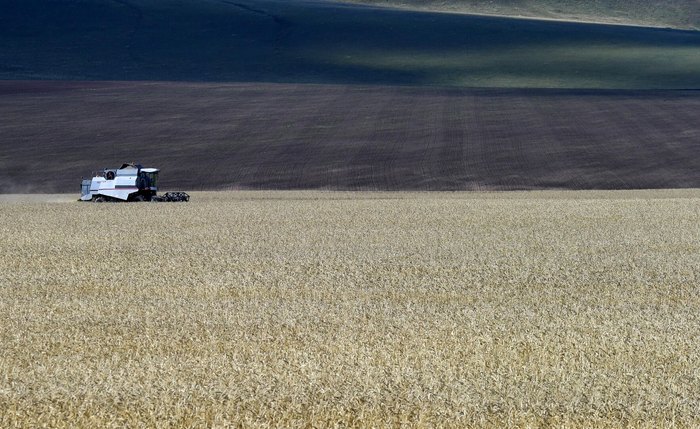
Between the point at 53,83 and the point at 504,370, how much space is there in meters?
63.9

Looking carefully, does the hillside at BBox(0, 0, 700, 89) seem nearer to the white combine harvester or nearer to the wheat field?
the white combine harvester

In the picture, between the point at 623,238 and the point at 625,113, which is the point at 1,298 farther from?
the point at 625,113

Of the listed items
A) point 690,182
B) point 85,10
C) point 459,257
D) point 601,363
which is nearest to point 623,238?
point 459,257

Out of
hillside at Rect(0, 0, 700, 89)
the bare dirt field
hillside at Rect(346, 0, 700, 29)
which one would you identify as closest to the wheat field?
the bare dirt field

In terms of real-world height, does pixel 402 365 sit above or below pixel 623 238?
above

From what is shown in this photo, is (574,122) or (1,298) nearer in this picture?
(1,298)

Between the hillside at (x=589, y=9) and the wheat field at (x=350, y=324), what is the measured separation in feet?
337

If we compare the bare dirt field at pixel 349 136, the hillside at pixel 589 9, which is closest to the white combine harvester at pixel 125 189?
the bare dirt field at pixel 349 136

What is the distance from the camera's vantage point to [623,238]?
22.0 meters

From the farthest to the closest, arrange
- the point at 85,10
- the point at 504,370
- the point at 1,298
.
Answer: the point at 85,10 → the point at 1,298 → the point at 504,370

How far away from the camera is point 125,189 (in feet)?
110

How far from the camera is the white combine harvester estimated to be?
33625 millimetres

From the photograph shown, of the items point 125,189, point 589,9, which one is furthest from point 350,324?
point 589,9

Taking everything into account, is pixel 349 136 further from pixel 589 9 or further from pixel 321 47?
pixel 589 9
